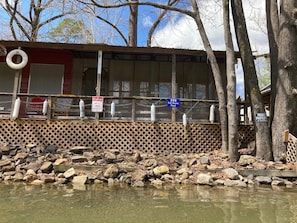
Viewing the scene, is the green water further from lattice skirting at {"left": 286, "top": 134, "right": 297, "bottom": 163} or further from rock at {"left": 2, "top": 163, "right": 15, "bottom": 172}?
lattice skirting at {"left": 286, "top": 134, "right": 297, "bottom": 163}

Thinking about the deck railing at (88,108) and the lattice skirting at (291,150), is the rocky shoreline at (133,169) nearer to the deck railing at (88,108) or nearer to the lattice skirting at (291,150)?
the lattice skirting at (291,150)

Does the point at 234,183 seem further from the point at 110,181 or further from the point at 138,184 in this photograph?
the point at 110,181

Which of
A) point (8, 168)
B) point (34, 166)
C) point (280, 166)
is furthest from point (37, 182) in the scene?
point (280, 166)

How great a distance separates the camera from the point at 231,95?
8562 mm

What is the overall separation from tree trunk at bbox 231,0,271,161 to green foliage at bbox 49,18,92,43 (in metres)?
14.3

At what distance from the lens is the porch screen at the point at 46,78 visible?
11.5m

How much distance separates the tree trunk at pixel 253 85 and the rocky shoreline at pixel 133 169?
0.51m

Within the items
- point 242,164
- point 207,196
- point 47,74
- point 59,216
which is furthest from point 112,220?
point 47,74

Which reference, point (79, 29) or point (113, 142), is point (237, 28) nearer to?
point (113, 142)

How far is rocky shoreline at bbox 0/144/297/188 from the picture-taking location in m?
6.95

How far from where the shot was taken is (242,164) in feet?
25.8

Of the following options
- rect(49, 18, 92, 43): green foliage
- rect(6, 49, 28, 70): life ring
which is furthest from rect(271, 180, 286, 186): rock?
rect(49, 18, 92, 43): green foliage

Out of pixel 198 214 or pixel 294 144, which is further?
pixel 294 144

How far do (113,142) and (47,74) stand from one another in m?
4.55
